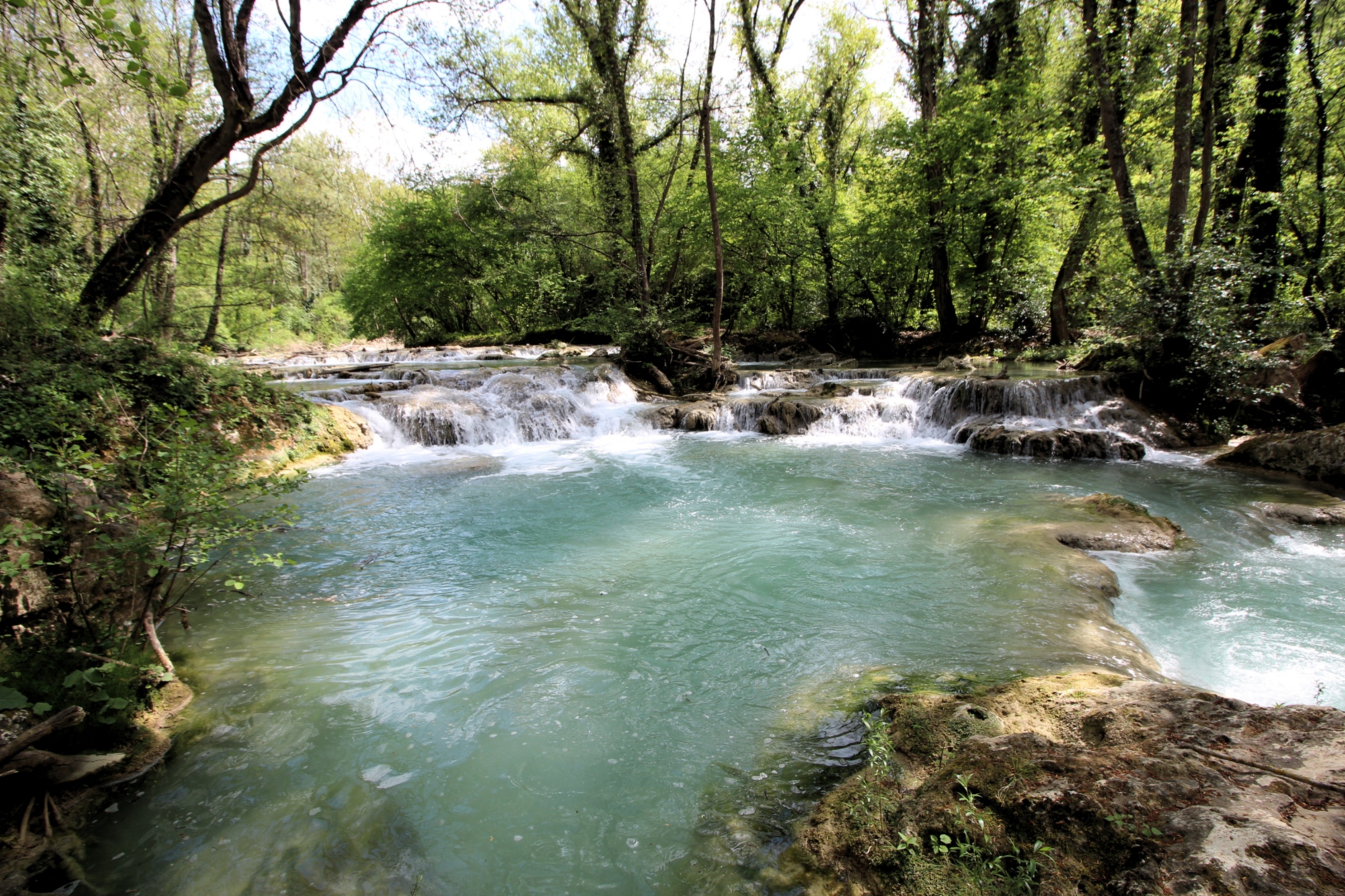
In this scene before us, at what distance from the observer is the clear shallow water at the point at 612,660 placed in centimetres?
229

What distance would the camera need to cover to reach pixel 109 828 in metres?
2.29

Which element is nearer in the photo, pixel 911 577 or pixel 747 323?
pixel 911 577

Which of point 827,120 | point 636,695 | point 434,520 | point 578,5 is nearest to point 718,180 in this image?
point 578,5

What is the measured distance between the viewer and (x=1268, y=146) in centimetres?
1098

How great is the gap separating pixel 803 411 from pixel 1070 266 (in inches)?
365

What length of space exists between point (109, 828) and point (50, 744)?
44cm

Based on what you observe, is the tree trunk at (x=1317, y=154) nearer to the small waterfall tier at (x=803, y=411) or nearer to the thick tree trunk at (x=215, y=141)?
the small waterfall tier at (x=803, y=411)

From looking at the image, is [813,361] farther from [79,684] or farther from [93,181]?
[79,684]

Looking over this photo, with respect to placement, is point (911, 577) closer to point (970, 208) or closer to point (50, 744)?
point (50, 744)

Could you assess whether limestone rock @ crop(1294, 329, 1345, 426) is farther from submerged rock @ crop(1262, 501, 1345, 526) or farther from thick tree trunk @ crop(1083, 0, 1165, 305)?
submerged rock @ crop(1262, 501, 1345, 526)

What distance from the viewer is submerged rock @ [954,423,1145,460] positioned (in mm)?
9164

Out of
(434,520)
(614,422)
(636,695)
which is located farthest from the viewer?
(614,422)

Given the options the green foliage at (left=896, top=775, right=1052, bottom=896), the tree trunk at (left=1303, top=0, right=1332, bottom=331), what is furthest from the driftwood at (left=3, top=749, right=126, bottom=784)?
the tree trunk at (left=1303, top=0, right=1332, bottom=331)

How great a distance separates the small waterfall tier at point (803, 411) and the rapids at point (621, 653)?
7.15ft
